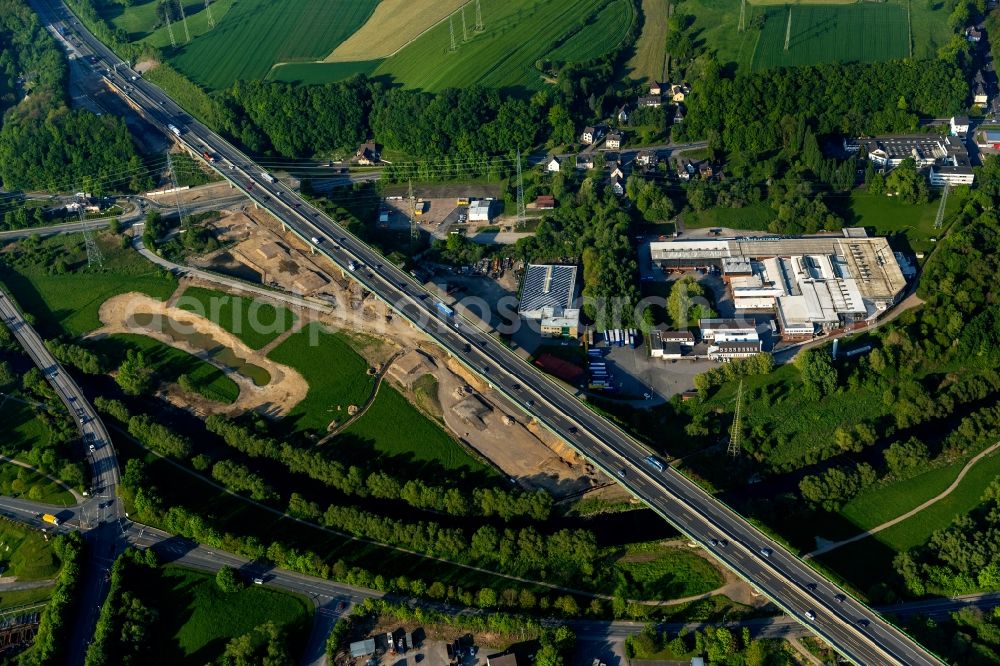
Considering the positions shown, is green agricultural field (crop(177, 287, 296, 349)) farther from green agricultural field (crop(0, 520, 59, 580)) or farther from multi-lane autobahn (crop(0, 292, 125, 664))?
green agricultural field (crop(0, 520, 59, 580))

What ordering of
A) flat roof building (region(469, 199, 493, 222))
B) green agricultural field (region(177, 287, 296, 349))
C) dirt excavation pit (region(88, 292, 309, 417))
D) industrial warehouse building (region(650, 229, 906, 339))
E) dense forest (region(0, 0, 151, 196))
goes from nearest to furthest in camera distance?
dirt excavation pit (region(88, 292, 309, 417)), industrial warehouse building (region(650, 229, 906, 339)), green agricultural field (region(177, 287, 296, 349)), flat roof building (region(469, 199, 493, 222)), dense forest (region(0, 0, 151, 196))

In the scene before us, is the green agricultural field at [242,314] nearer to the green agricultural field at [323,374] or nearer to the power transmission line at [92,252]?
the green agricultural field at [323,374]

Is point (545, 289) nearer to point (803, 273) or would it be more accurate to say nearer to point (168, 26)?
point (803, 273)

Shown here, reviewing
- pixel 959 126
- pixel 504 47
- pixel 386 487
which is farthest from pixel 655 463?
pixel 504 47

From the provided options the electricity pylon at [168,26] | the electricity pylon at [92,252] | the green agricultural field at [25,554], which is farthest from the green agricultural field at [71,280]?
the electricity pylon at [168,26]

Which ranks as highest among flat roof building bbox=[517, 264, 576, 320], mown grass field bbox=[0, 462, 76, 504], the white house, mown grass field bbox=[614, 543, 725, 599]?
the white house

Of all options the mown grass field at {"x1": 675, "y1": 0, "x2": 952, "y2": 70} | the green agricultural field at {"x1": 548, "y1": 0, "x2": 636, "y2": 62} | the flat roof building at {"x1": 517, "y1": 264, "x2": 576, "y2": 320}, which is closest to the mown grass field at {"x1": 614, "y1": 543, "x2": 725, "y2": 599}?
the flat roof building at {"x1": 517, "y1": 264, "x2": 576, "y2": 320}

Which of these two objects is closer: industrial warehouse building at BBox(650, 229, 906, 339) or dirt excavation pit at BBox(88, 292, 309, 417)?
dirt excavation pit at BBox(88, 292, 309, 417)
